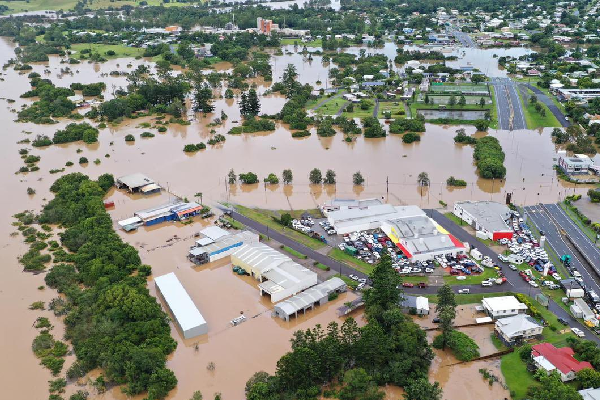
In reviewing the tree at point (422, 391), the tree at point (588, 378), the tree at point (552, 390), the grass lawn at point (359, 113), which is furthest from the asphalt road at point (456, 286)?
the grass lawn at point (359, 113)

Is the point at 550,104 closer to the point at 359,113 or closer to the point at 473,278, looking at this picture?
the point at 359,113

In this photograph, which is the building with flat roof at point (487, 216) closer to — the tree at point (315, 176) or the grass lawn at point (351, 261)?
the grass lawn at point (351, 261)

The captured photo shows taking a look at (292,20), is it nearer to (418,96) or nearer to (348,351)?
(418,96)

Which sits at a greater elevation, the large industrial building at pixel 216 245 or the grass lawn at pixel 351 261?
the large industrial building at pixel 216 245

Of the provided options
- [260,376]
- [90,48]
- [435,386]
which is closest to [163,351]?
[260,376]

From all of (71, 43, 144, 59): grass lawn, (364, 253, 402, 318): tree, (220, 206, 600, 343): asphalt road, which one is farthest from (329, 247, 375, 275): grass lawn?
(71, 43, 144, 59): grass lawn

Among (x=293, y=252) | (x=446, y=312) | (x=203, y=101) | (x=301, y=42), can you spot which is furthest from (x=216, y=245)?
(x=301, y=42)

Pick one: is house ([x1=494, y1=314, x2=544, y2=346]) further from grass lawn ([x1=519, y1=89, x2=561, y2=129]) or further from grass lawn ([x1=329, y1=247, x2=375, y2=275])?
grass lawn ([x1=519, y1=89, x2=561, y2=129])
